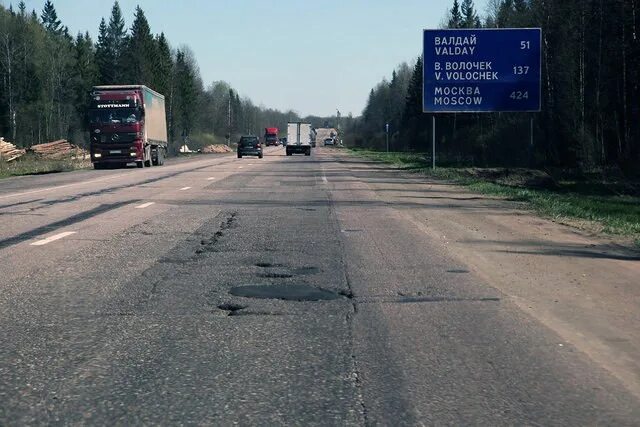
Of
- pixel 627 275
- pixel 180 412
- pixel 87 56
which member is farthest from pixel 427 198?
pixel 87 56

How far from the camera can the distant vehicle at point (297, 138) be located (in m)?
84.9

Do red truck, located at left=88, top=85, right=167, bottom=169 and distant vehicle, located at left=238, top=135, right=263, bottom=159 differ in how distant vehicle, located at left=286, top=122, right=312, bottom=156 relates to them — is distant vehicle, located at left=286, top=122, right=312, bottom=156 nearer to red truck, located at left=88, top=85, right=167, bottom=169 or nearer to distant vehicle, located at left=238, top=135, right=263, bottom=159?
distant vehicle, located at left=238, top=135, right=263, bottom=159

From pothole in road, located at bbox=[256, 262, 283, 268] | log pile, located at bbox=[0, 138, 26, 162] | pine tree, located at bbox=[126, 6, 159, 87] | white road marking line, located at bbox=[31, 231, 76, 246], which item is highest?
pine tree, located at bbox=[126, 6, 159, 87]

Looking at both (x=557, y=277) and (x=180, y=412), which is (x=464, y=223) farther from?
(x=180, y=412)

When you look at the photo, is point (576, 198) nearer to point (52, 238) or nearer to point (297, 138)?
point (52, 238)

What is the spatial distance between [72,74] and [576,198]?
88.6 meters

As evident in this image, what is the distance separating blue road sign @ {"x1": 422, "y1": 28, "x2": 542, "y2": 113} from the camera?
33.7 m

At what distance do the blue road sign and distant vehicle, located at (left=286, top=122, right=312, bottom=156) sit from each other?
5016 cm

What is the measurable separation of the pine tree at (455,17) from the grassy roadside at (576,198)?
66.8m

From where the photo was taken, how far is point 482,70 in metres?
34.2

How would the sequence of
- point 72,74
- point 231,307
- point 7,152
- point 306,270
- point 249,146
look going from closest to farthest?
1. point 231,307
2. point 306,270
3. point 7,152
4. point 249,146
5. point 72,74

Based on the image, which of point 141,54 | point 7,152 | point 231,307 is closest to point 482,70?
point 231,307

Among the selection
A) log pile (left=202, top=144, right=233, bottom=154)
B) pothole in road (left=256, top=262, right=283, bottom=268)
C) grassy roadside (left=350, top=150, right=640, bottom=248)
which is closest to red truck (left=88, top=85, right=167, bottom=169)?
grassy roadside (left=350, top=150, right=640, bottom=248)

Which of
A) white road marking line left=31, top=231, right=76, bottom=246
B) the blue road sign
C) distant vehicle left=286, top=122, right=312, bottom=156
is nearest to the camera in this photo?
white road marking line left=31, top=231, right=76, bottom=246
